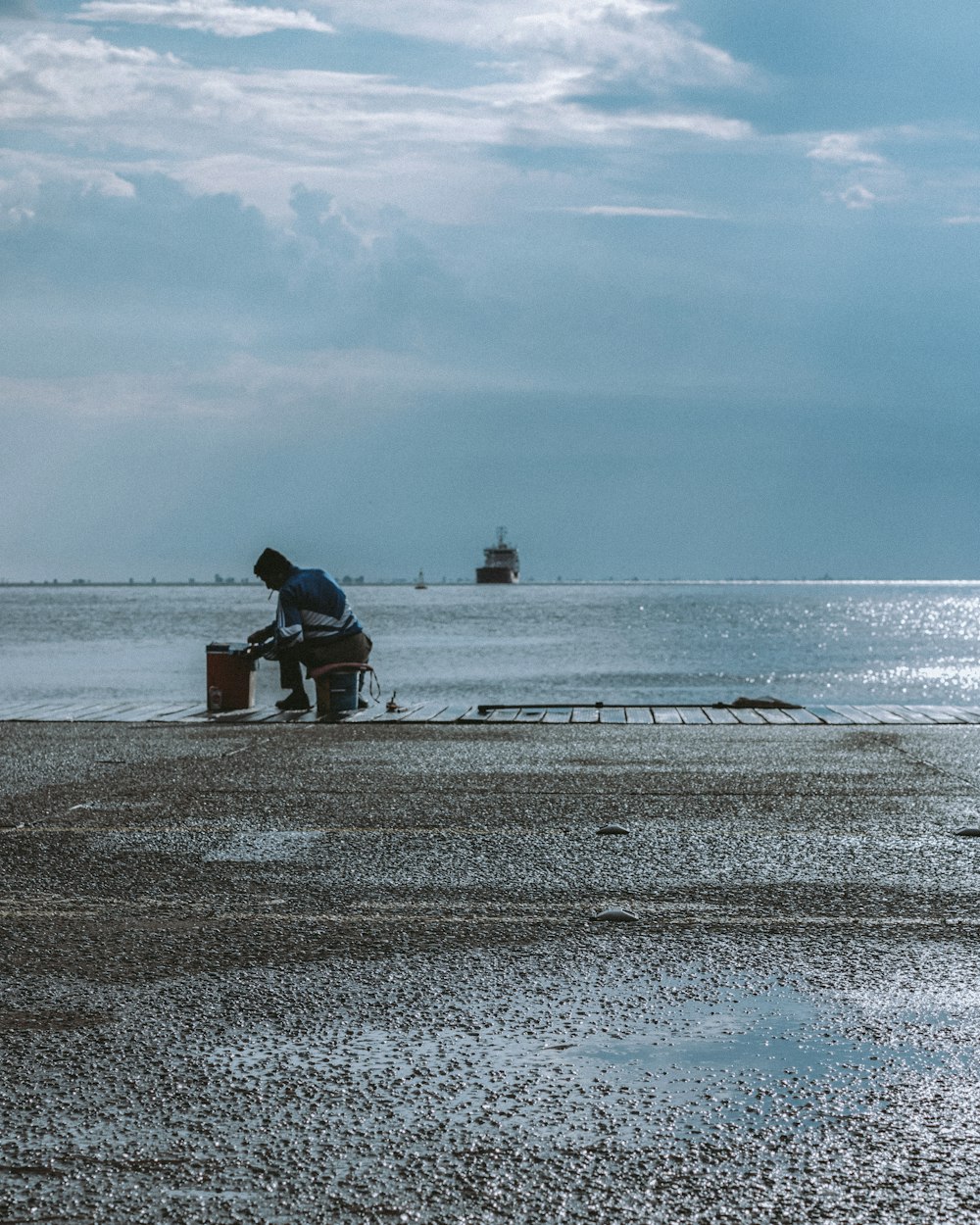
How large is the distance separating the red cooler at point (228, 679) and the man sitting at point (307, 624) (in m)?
0.53

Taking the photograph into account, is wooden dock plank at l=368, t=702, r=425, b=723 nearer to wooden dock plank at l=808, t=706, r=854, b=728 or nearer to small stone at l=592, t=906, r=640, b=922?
wooden dock plank at l=808, t=706, r=854, b=728

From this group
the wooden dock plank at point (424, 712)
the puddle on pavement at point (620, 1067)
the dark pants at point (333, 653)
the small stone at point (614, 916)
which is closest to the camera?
the puddle on pavement at point (620, 1067)

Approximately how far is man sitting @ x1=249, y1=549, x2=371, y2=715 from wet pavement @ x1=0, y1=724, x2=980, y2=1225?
6553 mm

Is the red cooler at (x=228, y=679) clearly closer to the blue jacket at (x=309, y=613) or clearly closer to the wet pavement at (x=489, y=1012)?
the blue jacket at (x=309, y=613)

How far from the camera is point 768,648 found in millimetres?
76500

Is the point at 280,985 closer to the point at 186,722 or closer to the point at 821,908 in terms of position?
the point at 821,908

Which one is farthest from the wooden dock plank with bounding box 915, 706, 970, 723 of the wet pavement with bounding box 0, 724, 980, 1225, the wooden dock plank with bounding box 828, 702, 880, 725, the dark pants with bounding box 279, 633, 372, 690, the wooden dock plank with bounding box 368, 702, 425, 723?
the wet pavement with bounding box 0, 724, 980, 1225

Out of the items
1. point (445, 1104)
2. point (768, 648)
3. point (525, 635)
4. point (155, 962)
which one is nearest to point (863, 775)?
point (155, 962)

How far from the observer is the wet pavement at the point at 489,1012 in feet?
10.7

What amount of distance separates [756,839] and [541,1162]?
15.7 ft

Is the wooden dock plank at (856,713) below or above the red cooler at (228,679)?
below

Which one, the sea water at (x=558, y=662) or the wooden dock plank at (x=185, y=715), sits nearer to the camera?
the wooden dock plank at (x=185, y=715)

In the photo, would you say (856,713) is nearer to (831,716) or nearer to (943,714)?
(831,716)

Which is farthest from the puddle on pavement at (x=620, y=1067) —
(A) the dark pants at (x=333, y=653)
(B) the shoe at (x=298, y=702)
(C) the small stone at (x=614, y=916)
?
(B) the shoe at (x=298, y=702)
